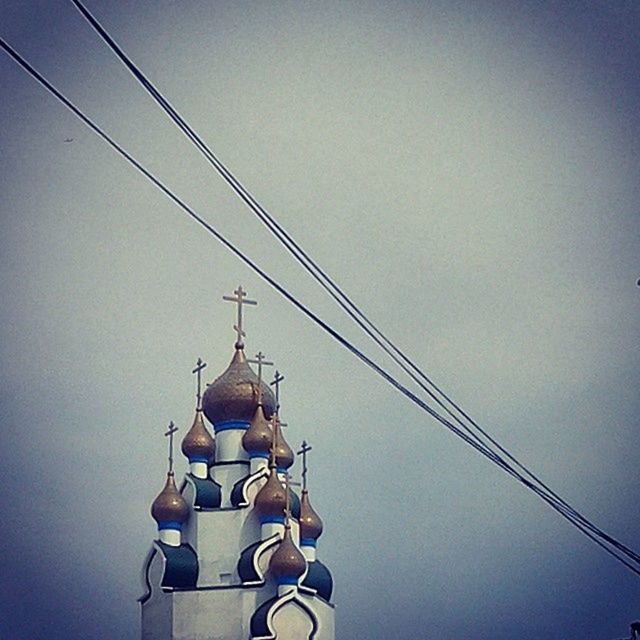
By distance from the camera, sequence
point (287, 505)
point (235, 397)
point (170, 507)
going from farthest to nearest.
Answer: point (235, 397), point (170, 507), point (287, 505)

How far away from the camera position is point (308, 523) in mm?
24641

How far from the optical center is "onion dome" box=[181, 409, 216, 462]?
2448 cm

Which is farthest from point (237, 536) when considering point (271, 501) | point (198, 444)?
point (198, 444)

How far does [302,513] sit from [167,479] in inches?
93.3

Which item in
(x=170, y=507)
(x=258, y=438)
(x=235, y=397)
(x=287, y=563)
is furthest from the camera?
(x=235, y=397)

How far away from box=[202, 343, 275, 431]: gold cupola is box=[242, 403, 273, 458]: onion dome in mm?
298

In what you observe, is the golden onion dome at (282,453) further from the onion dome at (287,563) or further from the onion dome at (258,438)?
the onion dome at (287,563)

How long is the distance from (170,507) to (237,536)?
1232 mm

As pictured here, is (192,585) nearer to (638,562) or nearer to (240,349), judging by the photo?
(240,349)

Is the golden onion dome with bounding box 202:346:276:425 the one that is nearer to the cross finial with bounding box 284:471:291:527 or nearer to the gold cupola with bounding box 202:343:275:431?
the gold cupola with bounding box 202:343:275:431

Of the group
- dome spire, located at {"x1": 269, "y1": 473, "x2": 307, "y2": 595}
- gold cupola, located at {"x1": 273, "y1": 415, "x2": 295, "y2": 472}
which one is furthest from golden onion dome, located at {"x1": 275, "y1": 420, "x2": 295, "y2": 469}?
dome spire, located at {"x1": 269, "y1": 473, "x2": 307, "y2": 595}

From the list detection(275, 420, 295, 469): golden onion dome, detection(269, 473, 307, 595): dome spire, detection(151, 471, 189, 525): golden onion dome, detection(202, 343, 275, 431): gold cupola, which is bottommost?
detection(269, 473, 307, 595): dome spire

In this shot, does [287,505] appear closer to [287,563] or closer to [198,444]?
[287,563]

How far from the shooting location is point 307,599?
23.1m
